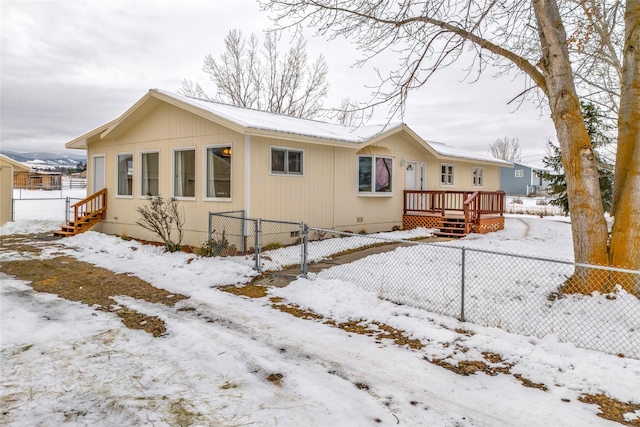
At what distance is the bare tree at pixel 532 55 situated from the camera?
235 inches

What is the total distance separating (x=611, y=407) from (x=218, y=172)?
925 cm

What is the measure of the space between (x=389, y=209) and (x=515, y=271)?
6.53 m

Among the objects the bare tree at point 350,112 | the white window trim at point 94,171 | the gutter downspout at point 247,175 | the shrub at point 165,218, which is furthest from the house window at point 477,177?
the white window trim at point 94,171

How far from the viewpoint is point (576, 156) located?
596cm

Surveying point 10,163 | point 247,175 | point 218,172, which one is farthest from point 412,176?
point 10,163

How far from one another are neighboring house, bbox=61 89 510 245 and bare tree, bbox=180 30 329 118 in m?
15.7

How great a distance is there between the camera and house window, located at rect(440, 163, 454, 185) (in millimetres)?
17080

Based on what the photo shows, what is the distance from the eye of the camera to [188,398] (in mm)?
3285

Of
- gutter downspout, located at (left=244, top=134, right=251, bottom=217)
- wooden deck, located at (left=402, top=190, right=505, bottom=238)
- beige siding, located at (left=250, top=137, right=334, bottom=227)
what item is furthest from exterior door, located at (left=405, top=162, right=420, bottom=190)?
gutter downspout, located at (left=244, top=134, right=251, bottom=217)

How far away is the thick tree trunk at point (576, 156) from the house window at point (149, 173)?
404 inches

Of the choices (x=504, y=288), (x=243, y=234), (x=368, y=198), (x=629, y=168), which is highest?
(x=629, y=168)

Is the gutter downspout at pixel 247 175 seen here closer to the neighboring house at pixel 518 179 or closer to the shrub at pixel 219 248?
the shrub at pixel 219 248

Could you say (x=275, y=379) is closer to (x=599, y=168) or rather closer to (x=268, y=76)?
(x=599, y=168)

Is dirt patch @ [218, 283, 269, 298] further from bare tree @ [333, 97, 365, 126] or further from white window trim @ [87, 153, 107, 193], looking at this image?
white window trim @ [87, 153, 107, 193]
